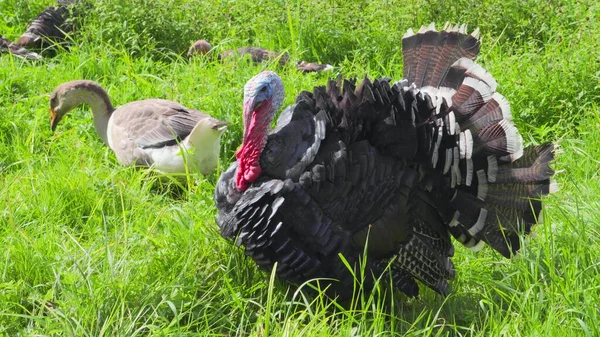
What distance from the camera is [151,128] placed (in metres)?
5.39

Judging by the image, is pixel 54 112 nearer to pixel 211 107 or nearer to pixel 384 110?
pixel 211 107

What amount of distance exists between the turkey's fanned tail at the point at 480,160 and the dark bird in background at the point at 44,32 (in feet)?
11.8

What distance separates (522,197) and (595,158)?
1171 mm

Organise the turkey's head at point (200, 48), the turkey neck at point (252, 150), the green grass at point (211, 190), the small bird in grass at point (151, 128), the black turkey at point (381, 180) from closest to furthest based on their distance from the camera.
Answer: the green grass at point (211, 190), the black turkey at point (381, 180), the turkey neck at point (252, 150), the small bird in grass at point (151, 128), the turkey's head at point (200, 48)

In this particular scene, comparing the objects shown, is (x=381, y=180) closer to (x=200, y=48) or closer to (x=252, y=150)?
(x=252, y=150)

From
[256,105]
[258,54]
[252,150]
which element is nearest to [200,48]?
[258,54]

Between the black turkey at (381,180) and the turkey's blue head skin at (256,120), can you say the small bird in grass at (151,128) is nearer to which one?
the turkey's blue head skin at (256,120)

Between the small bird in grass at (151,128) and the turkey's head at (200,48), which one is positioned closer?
the small bird in grass at (151,128)

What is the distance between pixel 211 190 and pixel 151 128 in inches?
24.3

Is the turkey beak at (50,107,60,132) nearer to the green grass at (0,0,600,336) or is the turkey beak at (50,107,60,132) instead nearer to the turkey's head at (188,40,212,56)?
the green grass at (0,0,600,336)

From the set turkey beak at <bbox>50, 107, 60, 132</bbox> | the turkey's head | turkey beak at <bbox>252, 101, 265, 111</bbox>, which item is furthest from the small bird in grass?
the turkey's head

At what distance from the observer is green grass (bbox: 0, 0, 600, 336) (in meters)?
3.75

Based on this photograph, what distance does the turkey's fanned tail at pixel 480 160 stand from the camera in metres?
4.06

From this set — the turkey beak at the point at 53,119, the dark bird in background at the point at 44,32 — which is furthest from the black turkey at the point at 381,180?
the dark bird in background at the point at 44,32
